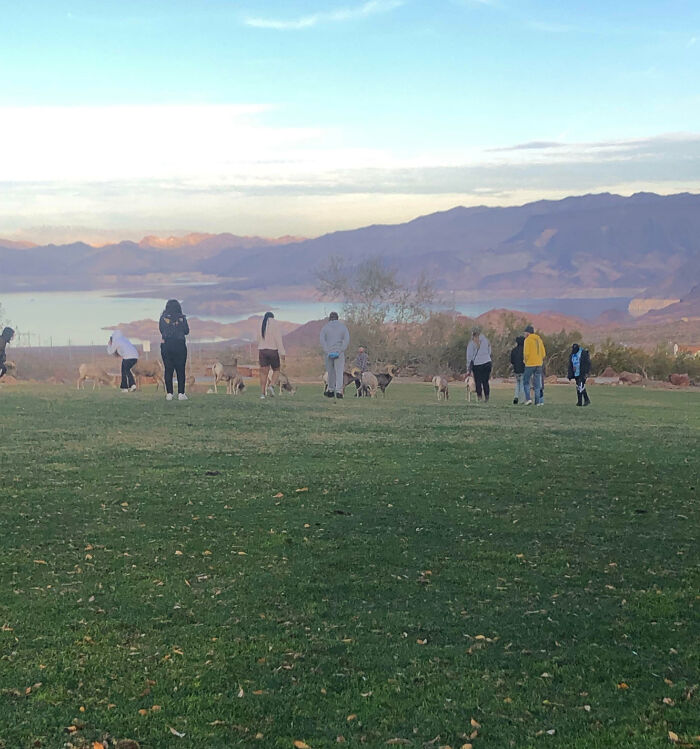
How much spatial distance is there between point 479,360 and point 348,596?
1621 cm

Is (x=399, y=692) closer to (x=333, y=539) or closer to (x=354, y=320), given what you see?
(x=333, y=539)

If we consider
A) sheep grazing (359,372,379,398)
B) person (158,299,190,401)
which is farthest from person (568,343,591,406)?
person (158,299,190,401)

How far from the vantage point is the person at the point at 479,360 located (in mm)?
21859

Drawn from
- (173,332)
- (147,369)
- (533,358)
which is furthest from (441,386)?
(147,369)

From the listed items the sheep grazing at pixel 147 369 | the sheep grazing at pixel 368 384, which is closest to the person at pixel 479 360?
the sheep grazing at pixel 368 384

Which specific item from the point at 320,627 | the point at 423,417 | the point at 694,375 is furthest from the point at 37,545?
the point at 694,375

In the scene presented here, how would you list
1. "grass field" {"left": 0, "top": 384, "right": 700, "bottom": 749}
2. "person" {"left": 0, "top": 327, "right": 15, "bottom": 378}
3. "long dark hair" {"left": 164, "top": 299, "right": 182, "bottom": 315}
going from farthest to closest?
"person" {"left": 0, "top": 327, "right": 15, "bottom": 378} → "long dark hair" {"left": 164, "top": 299, "right": 182, "bottom": 315} → "grass field" {"left": 0, "top": 384, "right": 700, "bottom": 749}

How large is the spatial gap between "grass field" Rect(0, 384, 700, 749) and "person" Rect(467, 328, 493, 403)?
8292 millimetres

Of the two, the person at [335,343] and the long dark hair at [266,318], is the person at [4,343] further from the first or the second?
the person at [335,343]

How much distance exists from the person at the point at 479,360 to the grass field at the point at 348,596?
8292mm

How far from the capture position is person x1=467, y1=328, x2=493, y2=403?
2186 cm

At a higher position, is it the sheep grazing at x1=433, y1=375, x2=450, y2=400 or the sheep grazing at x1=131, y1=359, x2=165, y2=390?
the sheep grazing at x1=131, y1=359, x2=165, y2=390

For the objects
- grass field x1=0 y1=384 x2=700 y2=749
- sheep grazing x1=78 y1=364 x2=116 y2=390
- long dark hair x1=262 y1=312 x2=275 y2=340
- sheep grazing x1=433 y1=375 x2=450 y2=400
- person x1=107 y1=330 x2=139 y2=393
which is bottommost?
grass field x1=0 y1=384 x2=700 y2=749

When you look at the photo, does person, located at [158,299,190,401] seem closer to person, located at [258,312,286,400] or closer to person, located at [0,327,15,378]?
person, located at [258,312,286,400]
